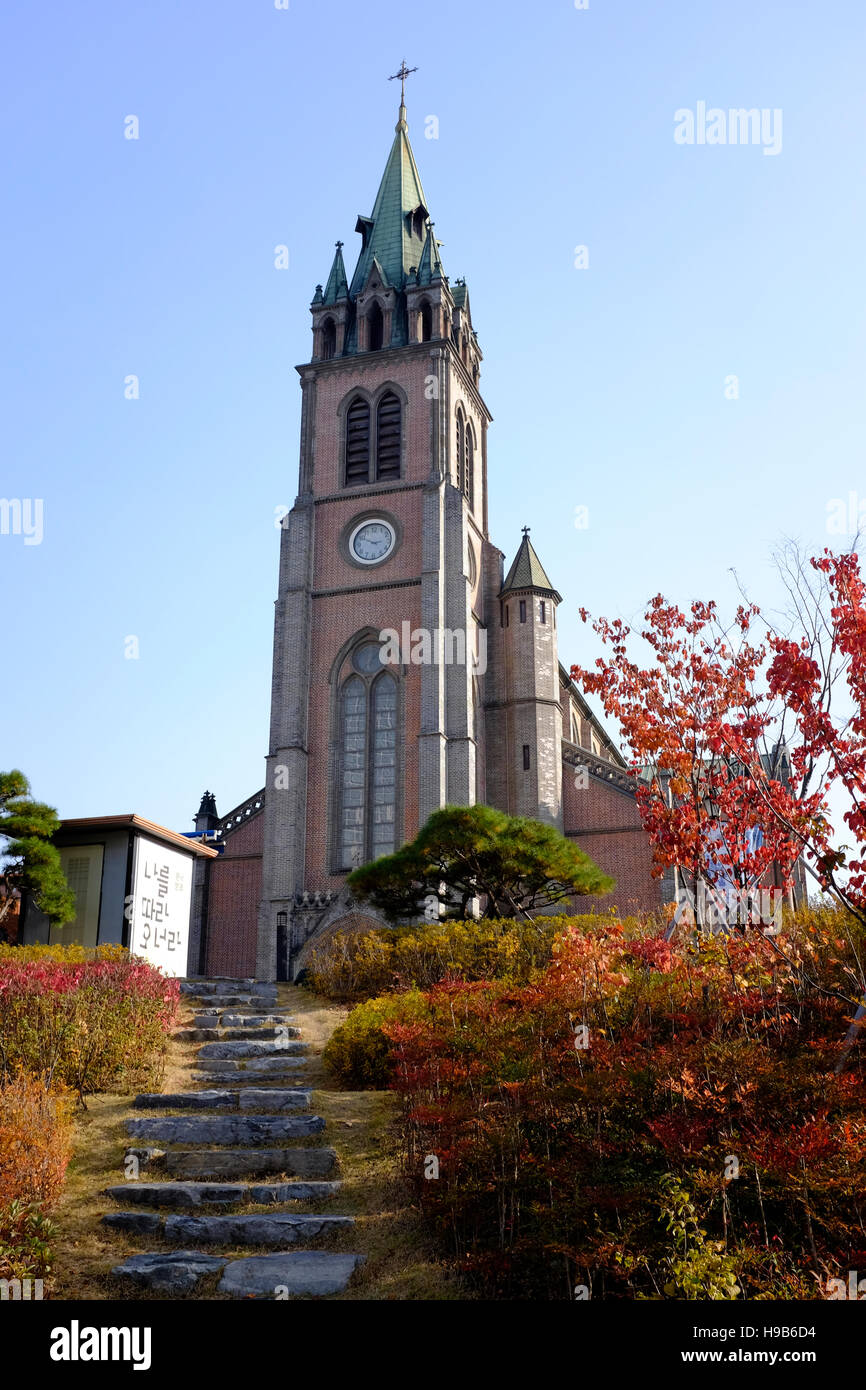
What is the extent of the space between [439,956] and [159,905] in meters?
7.42


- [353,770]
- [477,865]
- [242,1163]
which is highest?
[353,770]

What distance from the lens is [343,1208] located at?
9414 millimetres

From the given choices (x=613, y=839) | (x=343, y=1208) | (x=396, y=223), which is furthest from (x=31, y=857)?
(x=396, y=223)

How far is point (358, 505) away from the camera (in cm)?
3681

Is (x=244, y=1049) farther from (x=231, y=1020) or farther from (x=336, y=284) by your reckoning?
(x=336, y=284)

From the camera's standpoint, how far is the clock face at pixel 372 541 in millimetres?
35969

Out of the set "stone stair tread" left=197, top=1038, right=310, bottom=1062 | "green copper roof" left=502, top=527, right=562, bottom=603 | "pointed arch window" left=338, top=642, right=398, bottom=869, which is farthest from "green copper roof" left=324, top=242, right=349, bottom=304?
"stone stair tread" left=197, top=1038, right=310, bottom=1062

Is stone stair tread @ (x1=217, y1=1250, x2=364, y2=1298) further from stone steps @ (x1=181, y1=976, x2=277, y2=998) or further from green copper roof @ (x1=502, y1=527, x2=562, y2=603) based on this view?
green copper roof @ (x1=502, y1=527, x2=562, y2=603)

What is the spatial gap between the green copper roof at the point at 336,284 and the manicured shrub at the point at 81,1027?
32.0 meters

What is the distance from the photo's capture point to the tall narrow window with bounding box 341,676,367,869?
108 feet

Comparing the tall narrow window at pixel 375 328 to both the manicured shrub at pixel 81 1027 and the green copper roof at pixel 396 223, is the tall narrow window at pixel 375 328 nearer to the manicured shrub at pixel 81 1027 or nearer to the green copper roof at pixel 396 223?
the green copper roof at pixel 396 223

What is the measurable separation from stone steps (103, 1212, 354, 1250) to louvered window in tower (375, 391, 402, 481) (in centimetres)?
3042

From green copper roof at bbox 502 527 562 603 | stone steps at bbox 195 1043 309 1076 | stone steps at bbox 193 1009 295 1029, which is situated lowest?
stone steps at bbox 195 1043 309 1076
